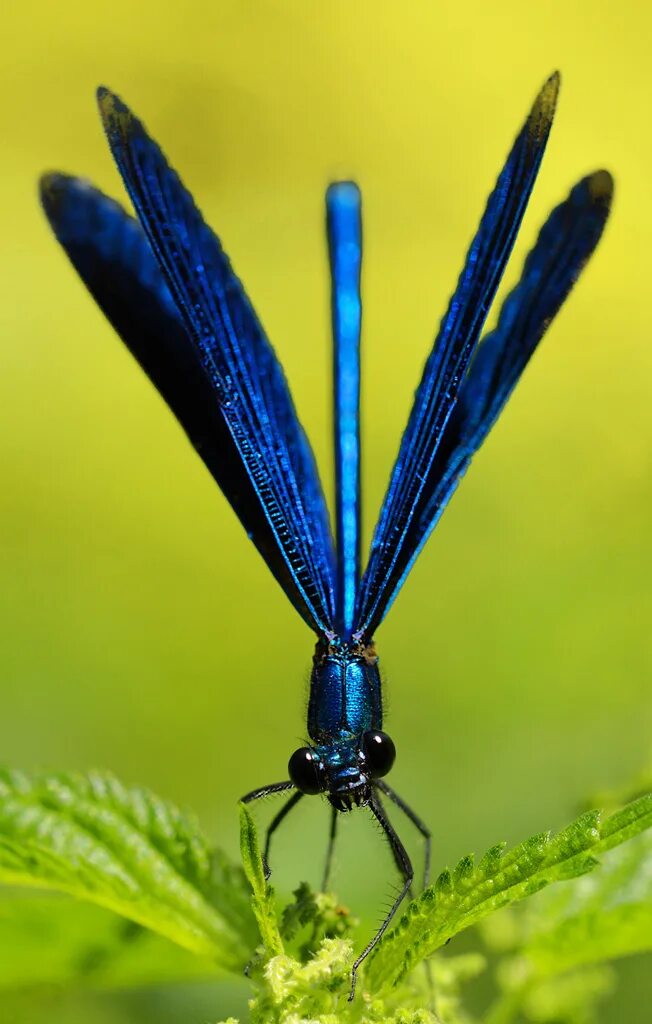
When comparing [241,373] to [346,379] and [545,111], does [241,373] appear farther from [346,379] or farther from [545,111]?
[545,111]

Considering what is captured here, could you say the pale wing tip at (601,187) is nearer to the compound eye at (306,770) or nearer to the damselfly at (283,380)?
the damselfly at (283,380)

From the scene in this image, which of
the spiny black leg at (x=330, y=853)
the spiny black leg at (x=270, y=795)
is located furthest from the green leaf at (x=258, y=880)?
the spiny black leg at (x=330, y=853)

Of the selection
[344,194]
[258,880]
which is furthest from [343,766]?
[344,194]

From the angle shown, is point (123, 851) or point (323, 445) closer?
point (123, 851)

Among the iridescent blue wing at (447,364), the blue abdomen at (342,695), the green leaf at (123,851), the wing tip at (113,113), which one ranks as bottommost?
the green leaf at (123,851)

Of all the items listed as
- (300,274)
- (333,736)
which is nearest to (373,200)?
(300,274)

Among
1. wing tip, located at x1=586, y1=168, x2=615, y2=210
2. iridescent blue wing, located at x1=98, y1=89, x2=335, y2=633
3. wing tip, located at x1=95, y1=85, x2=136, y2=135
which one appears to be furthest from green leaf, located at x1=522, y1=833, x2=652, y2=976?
wing tip, located at x1=95, y1=85, x2=136, y2=135
